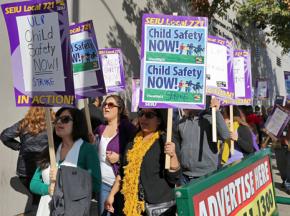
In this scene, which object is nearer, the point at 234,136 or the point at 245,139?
the point at 234,136

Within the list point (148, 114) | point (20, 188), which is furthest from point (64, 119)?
point (20, 188)

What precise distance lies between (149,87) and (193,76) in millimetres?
402

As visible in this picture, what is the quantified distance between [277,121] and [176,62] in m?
5.50

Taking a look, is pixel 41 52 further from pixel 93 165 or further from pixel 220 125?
pixel 220 125

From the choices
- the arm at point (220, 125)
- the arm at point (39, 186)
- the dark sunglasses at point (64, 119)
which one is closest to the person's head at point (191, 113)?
the arm at point (220, 125)

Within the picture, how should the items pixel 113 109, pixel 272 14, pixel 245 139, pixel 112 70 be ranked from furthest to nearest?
pixel 272 14 → pixel 112 70 → pixel 245 139 → pixel 113 109

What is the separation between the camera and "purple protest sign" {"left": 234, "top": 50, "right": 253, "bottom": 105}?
7.15m

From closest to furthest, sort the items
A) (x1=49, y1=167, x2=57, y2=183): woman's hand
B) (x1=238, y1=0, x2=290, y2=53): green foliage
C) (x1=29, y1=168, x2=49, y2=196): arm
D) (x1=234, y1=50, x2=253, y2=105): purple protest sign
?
(x1=49, y1=167, x2=57, y2=183): woman's hand
(x1=29, y1=168, x2=49, y2=196): arm
(x1=234, y1=50, x2=253, y2=105): purple protest sign
(x1=238, y1=0, x2=290, y2=53): green foliage

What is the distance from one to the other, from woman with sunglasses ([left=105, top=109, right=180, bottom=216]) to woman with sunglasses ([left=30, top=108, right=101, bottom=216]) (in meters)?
0.28

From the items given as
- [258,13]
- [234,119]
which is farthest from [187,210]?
[258,13]

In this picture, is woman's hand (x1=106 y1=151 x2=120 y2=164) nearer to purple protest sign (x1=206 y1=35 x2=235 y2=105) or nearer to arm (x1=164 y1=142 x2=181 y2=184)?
arm (x1=164 y1=142 x2=181 y2=184)

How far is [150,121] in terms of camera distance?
4.18 m

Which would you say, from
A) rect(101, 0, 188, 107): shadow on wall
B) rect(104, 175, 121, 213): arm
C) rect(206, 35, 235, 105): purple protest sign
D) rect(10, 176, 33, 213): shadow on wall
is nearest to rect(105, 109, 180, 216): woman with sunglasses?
rect(104, 175, 121, 213): arm

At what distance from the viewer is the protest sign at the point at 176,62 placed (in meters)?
4.34
